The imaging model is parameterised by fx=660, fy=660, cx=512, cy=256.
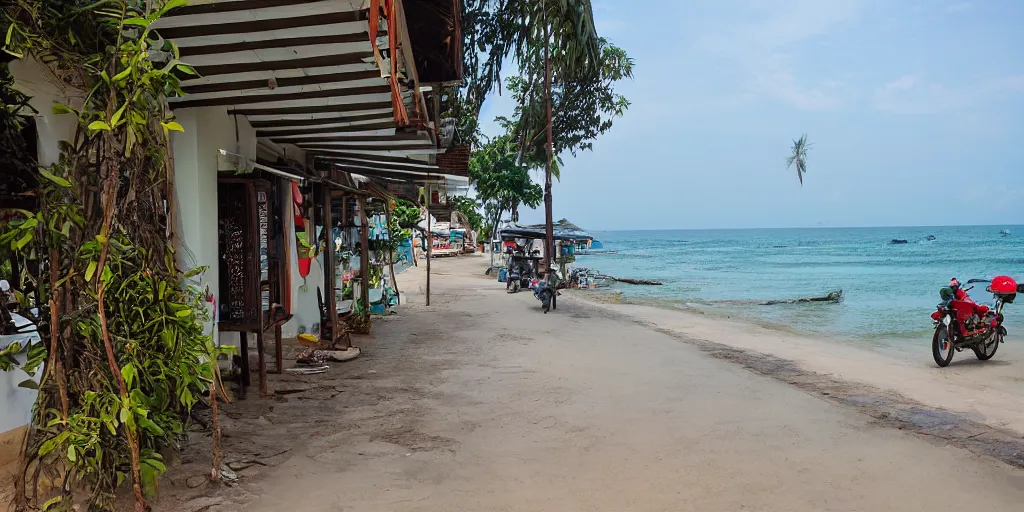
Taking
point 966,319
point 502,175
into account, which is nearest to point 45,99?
point 966,319

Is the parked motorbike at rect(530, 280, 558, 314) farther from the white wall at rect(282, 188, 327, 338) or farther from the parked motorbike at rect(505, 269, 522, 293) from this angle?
the white wall at rect(282, 188, 327, 338)

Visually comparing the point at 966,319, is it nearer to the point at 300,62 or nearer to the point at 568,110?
the point at 300,62

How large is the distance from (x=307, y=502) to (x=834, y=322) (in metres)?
14.8

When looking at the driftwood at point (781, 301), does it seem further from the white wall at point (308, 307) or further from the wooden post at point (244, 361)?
the wooden post at point (244, 361)

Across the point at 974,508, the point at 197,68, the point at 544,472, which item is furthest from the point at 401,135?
the point at 974,508

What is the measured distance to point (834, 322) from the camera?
15.4 metres

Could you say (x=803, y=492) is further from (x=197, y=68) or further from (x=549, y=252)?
(x=549, y=252)

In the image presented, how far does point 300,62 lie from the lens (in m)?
3.52

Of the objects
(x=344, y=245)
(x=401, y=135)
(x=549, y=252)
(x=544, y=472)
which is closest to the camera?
(x=544, y=472)

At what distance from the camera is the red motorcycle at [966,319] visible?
8094mm

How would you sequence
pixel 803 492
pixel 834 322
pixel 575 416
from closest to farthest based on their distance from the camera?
pixel 803 492 < pixel 575 416 < pixel 834 322

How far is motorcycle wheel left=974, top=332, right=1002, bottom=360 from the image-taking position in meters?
8.50

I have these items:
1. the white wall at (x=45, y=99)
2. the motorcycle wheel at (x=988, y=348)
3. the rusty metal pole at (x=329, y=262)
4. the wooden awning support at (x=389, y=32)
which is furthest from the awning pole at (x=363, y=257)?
the motorcycle wheel at (x=988, y=348)

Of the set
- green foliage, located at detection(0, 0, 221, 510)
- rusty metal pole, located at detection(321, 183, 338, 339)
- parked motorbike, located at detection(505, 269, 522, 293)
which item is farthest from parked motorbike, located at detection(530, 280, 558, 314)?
green foliage, located at detection(0, 0, 221, 510)
